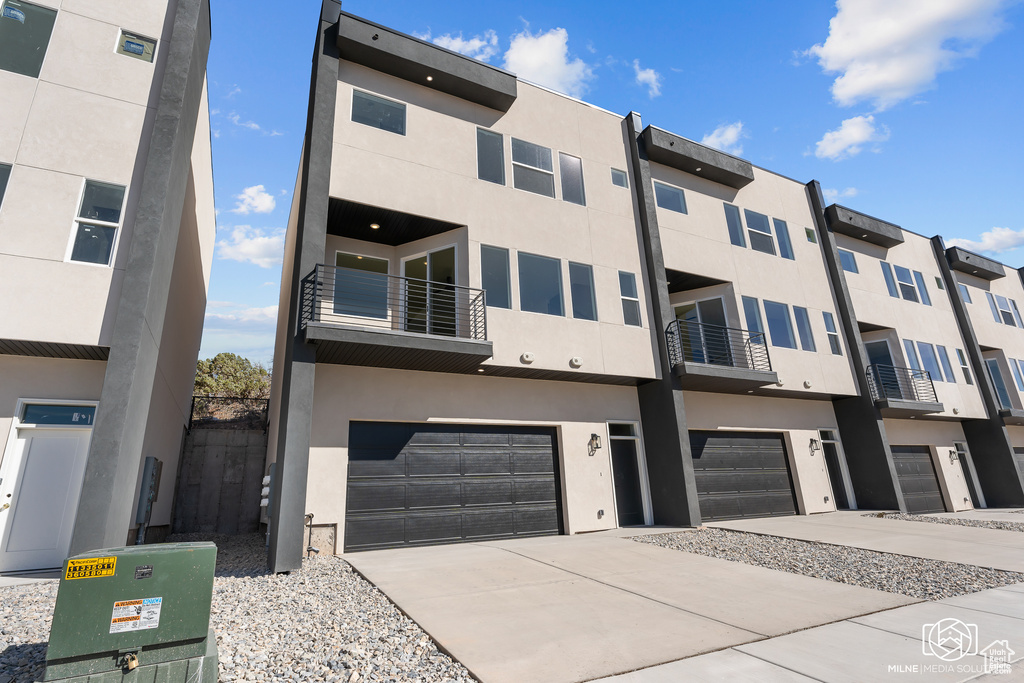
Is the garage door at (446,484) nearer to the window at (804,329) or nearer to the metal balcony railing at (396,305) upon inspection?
the metal balcony railing at (396,305)

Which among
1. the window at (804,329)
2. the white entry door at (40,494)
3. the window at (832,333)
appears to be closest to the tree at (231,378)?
the white entry door at (40,494)

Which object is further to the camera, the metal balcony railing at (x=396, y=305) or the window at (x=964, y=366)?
the window at (x=964, y=366)

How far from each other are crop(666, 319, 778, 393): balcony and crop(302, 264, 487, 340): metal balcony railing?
5.37 meters

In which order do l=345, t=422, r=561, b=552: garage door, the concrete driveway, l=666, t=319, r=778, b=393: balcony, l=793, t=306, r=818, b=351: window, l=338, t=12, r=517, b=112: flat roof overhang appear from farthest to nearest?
l=793, t=306, r=818, b=351: window
l=666, t=319, r=778, b=393: balcony
l=338, t=12, r=517, b=112: flat roof overhang
l=345, t=422, r=561, b=552: garage door
the concrete driveway

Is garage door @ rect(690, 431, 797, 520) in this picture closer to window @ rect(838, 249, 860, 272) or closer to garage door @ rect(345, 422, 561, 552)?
garage door @ rect(345, 422, 561, 552)

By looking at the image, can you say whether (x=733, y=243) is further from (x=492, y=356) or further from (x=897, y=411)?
(x=492, y=356)

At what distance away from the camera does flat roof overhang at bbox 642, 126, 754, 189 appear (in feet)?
46.3

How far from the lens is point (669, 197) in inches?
Answer: 571

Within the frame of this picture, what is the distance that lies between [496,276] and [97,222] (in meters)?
7.11

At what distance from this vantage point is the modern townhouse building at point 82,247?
7.05m

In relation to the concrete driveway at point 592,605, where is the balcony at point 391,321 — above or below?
above

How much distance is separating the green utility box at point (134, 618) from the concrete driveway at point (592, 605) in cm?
196

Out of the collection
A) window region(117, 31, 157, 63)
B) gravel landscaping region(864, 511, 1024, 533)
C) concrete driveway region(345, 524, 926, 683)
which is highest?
window region(117, 31, 157, 63)

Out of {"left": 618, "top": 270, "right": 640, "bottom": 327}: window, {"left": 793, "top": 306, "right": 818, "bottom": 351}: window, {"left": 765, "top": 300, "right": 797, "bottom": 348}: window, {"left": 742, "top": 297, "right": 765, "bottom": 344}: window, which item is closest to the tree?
{"left": 618, "top": 270, "right": 640, "bottom": 327}: window
